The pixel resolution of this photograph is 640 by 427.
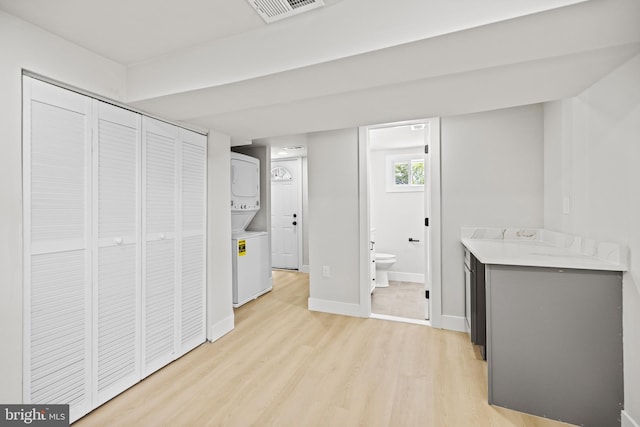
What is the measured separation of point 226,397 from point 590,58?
2788 mm

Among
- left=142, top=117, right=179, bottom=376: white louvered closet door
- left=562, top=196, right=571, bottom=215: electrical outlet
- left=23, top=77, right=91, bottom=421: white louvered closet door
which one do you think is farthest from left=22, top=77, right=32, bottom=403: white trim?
left=562, top=196, right=571, bottom=215: electrical outlet

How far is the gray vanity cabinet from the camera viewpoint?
5.14 ft

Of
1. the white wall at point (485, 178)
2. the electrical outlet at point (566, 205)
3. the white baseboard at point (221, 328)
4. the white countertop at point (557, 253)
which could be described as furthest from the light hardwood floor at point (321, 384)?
the electrical outlet at point (566, 205)

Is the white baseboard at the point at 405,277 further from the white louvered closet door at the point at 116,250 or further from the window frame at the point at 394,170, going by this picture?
the white louvered closet door at the point at 116,250

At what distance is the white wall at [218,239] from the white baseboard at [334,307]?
3.17 feet

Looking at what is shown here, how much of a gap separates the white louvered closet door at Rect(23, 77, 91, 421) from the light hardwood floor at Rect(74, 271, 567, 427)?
0.33m

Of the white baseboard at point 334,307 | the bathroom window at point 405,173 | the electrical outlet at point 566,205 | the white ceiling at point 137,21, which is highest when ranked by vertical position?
the white ceiling at point 137,21

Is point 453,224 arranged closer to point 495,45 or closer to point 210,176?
point 495,45

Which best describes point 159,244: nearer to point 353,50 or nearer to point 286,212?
point 353,50

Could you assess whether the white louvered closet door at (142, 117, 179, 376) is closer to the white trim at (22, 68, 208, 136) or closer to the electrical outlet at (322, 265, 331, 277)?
the white trim at (22, 68, 208, 136)

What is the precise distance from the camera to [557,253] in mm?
1913

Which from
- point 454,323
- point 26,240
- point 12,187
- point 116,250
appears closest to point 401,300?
point 454,323

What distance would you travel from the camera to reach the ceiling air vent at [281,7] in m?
1.39

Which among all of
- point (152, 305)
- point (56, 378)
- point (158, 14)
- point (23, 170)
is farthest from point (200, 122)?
point (56, 378)
